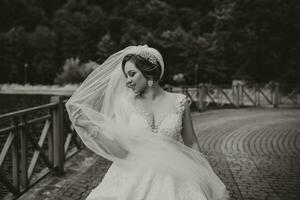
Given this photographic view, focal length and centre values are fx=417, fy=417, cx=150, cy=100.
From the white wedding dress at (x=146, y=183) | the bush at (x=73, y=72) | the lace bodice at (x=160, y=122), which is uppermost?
the lace bodice at (x=160, y=122)

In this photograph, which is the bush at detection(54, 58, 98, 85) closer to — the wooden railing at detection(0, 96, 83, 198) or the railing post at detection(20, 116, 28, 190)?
the wooden railing at detection(0, 96, 83, 198)

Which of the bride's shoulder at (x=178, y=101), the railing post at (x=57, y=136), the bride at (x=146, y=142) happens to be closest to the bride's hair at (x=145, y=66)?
the bride at (x=146, y=142)

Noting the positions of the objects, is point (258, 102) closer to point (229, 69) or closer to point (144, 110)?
point (144, 110)

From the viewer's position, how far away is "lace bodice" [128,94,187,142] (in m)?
2.54

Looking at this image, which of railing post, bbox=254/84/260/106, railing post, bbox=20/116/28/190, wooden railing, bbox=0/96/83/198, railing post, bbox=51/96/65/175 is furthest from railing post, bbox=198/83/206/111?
railing post, bbox=20/116/28/190

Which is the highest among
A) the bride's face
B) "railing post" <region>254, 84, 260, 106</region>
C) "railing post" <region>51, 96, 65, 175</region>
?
the bride's face

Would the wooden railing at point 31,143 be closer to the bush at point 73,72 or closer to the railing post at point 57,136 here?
the railing post at point 57,136

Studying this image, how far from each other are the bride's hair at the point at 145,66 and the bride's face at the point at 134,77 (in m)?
0.02

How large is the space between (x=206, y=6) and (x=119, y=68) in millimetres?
69170

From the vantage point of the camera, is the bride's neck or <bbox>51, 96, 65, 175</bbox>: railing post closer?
the bride's neck

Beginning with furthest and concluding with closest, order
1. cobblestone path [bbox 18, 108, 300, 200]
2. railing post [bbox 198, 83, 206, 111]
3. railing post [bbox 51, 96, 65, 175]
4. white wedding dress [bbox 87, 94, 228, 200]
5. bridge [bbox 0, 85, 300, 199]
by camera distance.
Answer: railing post [bbox 198, 83, 206, 111]
railing post [bbox 51, 96, 65, 175]
cobblestone path [bbox 18, 108, 300, 200]
bridge [bbox 0, 85, 300, 199]
white wedding dress [bbox 87, 94, 228, 200]

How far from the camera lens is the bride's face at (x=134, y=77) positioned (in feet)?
8.35

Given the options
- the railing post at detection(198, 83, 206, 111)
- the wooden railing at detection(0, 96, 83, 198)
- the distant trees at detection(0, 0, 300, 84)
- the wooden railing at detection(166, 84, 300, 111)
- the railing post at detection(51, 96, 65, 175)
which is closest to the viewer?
the wooden railing at detection(0, 96, 83, 198)

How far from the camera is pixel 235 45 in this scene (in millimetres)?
46969
